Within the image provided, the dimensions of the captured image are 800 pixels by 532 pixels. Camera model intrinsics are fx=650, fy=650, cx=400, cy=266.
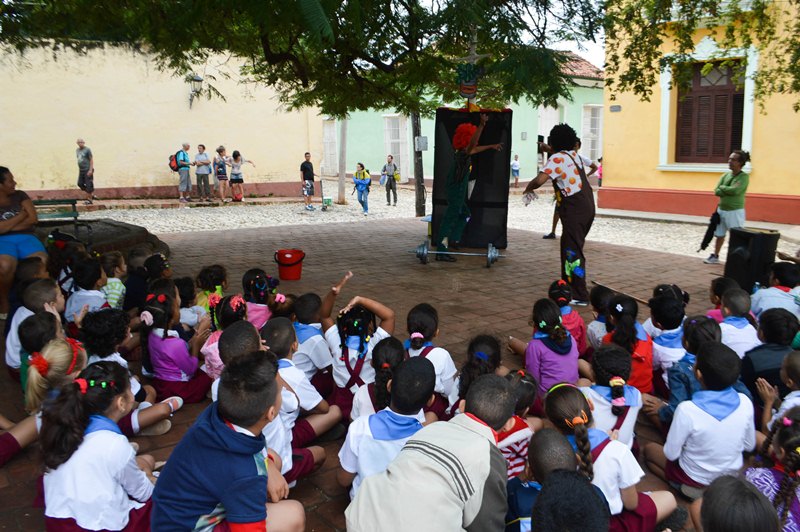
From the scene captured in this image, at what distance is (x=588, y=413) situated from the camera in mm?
2477

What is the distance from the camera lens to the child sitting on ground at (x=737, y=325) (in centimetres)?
376

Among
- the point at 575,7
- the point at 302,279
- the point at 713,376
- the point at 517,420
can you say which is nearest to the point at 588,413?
the point at 517,420

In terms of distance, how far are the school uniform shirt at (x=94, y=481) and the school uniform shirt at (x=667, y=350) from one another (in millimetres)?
3028

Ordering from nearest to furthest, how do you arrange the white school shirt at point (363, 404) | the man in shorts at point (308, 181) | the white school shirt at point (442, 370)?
the white school shirt at point (363, 404), the white school shirt at point (442, 370), the man in shorts at point (308, 181)

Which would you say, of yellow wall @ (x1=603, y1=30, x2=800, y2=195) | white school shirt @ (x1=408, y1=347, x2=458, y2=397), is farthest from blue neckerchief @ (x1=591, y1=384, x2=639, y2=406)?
yellow wall @ (x1=603, y1=30, x2=800, y2=195)

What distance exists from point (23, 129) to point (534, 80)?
1514cm

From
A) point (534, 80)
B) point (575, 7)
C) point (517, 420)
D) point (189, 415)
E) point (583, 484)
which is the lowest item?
point (189, 415)

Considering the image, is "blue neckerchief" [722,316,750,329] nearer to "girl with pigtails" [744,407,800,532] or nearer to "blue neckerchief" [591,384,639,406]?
"blue neckerchief" [591,384,639,406]

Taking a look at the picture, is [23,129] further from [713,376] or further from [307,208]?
[713,376]

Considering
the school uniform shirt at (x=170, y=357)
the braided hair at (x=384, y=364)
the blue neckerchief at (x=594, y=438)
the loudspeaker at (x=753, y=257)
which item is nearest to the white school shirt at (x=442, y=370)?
the braided hair at (x=384, y=364)

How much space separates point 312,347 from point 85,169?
1457 cm

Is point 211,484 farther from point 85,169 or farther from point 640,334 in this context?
point 85,169

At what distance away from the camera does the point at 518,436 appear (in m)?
2.71

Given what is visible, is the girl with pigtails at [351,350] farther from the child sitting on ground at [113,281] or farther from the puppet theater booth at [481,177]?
the puppet theater booth at [481,177]
